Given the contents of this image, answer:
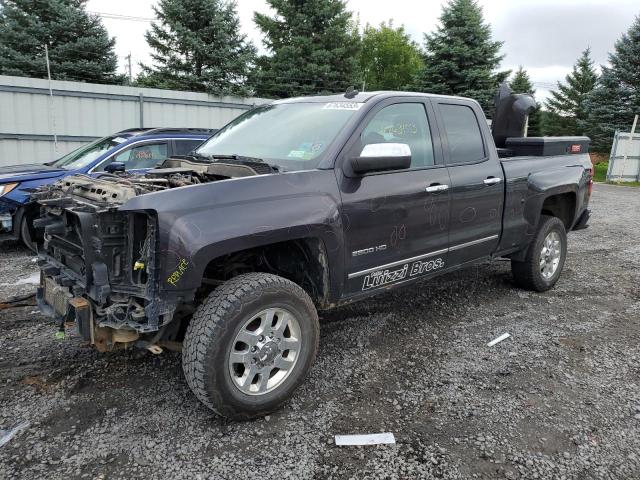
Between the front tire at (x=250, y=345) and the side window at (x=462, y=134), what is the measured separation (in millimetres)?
2006

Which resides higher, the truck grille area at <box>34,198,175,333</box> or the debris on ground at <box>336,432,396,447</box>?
the truck grille area at <box>34,198,175,333</box>

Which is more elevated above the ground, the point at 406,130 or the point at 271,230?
the point at 406,130

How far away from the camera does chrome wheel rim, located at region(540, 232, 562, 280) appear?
5348 mm

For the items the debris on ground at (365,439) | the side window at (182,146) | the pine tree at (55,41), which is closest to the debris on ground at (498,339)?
the debris on ground at (365,439)

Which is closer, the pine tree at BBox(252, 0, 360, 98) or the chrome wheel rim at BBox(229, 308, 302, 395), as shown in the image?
the chrome wheel rim at BBox(229, 308, 302, 395)

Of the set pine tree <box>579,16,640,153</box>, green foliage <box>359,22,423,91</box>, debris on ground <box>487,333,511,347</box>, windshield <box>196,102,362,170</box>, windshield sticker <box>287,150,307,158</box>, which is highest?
green foliage <box>359,22,423,91</box>

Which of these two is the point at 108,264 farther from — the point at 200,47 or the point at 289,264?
the point at 200,47

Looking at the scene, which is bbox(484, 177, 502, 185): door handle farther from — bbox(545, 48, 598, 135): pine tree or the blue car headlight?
bbox(545, 48, 598, 135): pine tree

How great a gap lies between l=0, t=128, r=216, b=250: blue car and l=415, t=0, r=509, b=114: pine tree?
16886 mm

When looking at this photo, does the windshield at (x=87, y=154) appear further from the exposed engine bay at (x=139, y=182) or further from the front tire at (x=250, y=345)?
the front tire at (x=250, y=345)

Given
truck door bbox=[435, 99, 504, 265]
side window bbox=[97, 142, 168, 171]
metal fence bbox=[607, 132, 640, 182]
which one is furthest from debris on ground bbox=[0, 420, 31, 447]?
metal fence bbox=[607, 132, 640, 182]

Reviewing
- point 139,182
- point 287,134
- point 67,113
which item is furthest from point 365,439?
point 67,113

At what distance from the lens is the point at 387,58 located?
1858 inches

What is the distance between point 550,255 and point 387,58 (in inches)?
1779
